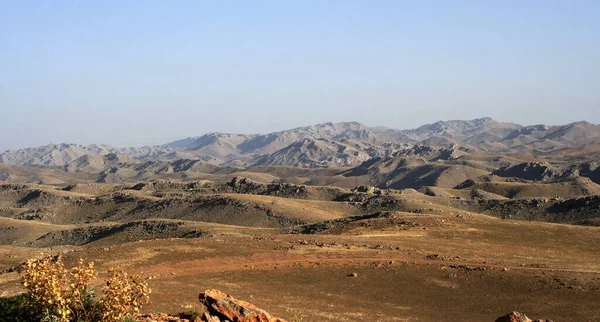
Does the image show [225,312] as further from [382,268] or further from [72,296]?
[382,268]

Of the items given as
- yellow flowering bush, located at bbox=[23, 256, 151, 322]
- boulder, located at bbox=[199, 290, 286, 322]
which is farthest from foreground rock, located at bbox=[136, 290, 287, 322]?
yellow flowering bush, located at bbox=[23, 256, 151, 322]

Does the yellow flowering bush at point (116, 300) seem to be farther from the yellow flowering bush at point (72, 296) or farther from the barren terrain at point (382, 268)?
the barren terrain at point (382, 268)

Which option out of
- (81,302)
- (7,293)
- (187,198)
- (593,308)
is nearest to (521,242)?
(593,308)

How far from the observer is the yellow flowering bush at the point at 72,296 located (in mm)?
10242

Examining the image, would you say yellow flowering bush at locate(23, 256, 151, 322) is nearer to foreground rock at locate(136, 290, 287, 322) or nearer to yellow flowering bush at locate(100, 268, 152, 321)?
yellow flowering bush at locate(100, 268, 152, 321)

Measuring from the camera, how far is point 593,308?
86.1 ft

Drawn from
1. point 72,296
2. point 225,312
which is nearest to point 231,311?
point 225,312

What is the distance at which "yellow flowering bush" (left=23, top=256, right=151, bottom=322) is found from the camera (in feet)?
33.6

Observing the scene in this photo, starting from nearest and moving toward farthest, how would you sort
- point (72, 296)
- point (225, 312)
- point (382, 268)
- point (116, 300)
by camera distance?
point (116, 300), point (72, 296), point (225, 312), point (382, 268)

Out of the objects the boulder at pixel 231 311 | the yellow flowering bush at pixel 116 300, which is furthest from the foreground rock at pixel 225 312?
the yellow flowering bush at pixel 116 300

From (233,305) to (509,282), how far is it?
1969 cm

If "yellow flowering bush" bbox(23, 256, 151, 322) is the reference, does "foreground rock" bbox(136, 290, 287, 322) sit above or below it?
below

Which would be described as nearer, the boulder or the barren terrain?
the boulder

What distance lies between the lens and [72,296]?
10.7 m
